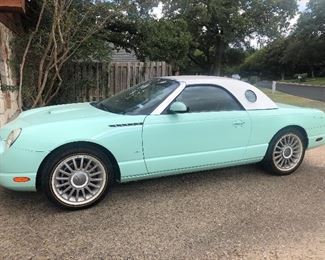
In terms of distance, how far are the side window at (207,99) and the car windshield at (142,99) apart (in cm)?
19

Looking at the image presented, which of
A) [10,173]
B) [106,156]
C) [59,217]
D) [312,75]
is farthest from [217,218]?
[312,75]

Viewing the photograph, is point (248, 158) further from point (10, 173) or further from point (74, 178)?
point (10, 173)

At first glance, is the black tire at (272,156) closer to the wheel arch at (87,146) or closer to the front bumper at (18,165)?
the wheel arch at (87,146)

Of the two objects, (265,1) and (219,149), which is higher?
(265,1)

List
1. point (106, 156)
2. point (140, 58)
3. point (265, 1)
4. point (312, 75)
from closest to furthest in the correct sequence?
1. point (106, 156)
2. point (140, 58)
3. point (265, 1)
4. point (312, 75)

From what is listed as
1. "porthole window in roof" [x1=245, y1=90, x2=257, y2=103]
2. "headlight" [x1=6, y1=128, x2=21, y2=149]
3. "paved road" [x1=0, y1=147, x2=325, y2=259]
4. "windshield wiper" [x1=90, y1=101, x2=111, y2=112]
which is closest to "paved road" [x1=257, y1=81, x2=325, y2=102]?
"porthole window in roof" [x1=245, y1=90, x2=257, y2=103]

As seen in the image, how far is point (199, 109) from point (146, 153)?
2.97 ft

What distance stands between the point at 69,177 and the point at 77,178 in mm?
83

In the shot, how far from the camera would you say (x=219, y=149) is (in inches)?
179

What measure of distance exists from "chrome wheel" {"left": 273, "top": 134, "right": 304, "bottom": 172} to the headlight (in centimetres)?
326

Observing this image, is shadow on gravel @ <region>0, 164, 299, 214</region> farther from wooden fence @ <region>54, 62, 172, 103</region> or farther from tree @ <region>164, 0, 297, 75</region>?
tree @ <region>164, 0, 297, 75</region>

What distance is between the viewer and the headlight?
144 inches

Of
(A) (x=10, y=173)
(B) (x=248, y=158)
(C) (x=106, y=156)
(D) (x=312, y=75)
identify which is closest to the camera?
(A) (x=10, y=173)

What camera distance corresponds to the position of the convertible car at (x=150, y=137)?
3.68m
